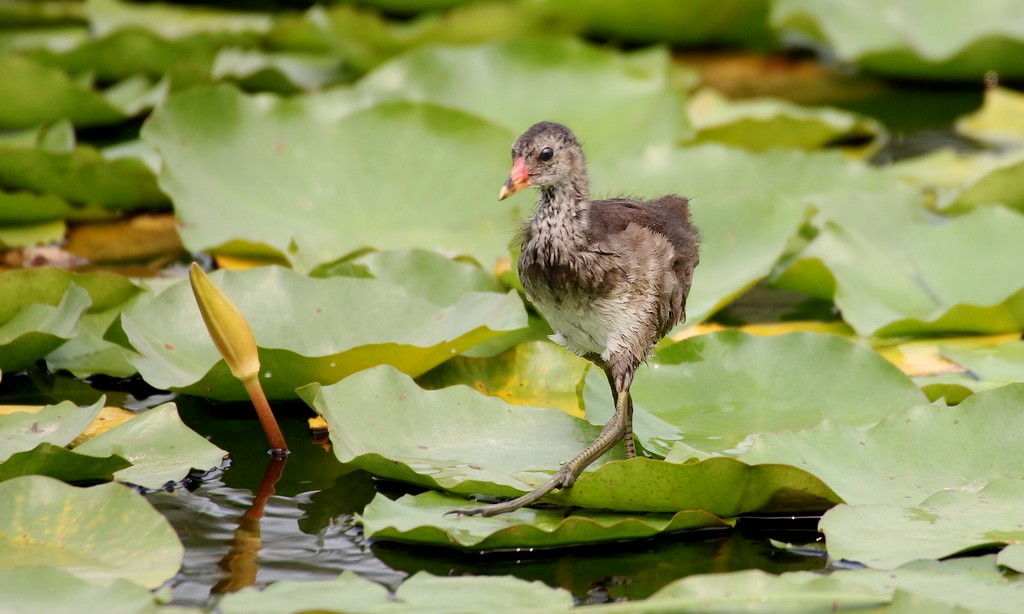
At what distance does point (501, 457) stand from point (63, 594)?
125 centimetres

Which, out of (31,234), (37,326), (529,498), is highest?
(31,234)

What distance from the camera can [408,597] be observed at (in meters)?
2.67

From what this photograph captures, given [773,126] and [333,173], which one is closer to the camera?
[333,173]

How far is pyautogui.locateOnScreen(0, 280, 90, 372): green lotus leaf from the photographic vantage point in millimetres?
3785

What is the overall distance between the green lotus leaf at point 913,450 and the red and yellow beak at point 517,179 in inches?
37.1

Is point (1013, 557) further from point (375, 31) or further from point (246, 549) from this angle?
point (375, 31)

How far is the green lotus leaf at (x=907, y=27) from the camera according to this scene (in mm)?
7062

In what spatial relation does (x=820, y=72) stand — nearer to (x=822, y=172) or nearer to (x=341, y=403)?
(x=822, y=172)

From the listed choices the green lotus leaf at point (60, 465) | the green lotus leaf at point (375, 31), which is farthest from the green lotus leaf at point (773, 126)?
the green lotus leaf at point (60, 465)

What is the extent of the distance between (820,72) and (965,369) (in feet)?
14.3

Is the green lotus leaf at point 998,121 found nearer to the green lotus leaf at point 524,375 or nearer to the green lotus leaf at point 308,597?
the green lotus leaf at point 524,375

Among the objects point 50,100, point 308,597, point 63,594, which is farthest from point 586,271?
point 50,100

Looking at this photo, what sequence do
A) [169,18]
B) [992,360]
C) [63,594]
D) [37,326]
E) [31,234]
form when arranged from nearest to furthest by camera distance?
[63,594] < [37,326] < [992,360] < [31,234] < [169,18]

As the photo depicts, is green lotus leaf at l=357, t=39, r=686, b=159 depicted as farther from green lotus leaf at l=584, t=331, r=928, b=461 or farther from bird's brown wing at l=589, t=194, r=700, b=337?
green lotus leaf at l=584, t=331, r=928, b=461
